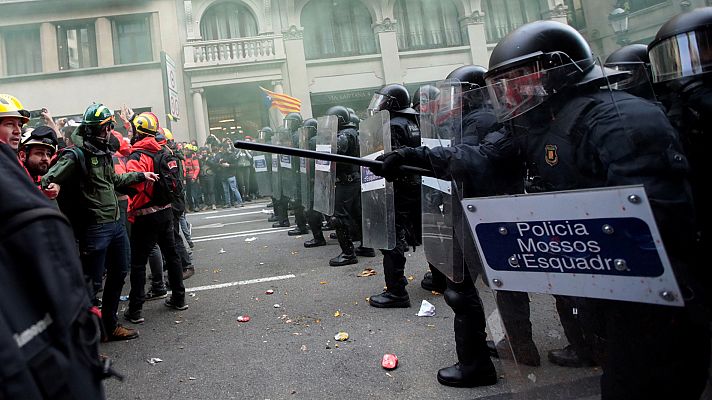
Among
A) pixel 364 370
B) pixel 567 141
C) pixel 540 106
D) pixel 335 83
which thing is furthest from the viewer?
pixel 335 83

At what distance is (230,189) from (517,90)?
1237 cm

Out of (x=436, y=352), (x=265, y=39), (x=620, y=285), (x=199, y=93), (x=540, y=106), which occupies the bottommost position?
(x=436, y=352)

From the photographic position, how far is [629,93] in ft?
4.23

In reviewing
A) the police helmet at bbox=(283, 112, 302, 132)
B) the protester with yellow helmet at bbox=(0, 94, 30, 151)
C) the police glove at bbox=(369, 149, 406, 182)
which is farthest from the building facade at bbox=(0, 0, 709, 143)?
the police glove at bbox=(369, 149, 406, 182)

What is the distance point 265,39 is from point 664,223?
56.8 feet

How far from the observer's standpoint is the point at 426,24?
60.6 ft

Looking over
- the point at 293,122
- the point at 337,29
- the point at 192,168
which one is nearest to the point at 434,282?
the point at 293,122

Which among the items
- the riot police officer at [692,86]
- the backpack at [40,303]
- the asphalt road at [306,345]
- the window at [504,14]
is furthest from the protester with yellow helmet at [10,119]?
the window at [504,14]

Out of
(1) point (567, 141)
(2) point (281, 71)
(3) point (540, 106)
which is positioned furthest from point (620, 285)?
(2) point (281, 71)

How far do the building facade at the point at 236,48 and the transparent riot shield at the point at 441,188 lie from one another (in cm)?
1510

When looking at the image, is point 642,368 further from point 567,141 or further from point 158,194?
point 158,194

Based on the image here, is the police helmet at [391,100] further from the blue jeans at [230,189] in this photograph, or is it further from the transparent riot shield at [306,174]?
the blue jeans at [230,189]

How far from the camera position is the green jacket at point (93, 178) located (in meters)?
3.14

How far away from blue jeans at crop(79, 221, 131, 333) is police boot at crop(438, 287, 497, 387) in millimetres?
2600
